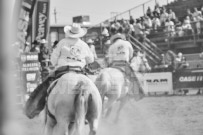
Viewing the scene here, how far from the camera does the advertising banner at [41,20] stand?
17.5 m

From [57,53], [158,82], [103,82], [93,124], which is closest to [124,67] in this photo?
[103,82]

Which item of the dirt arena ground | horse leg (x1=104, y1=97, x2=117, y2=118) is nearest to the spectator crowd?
the dirt arena ground

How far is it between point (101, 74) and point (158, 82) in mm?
9394

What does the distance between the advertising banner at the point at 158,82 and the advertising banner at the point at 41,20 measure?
14.6 feet

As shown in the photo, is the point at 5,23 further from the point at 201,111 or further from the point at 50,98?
the point at 201,111

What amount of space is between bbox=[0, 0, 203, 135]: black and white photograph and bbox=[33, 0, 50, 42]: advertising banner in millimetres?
36

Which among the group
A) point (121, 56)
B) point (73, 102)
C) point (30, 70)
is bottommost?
point (30, 70)

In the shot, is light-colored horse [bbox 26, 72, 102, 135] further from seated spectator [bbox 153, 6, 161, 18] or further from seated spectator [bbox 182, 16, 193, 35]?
seated spectator [bbox 153, 6, 161, 18]

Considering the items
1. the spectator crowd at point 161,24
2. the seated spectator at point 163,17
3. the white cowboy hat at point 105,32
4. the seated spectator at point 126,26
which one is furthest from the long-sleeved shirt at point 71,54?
the seated spectator at point 163,17

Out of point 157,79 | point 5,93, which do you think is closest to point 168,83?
point 157,79

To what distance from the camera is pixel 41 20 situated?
17.8 m

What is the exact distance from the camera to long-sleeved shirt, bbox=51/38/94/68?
20.9 ft

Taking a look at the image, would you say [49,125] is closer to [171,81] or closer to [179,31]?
[171,81]

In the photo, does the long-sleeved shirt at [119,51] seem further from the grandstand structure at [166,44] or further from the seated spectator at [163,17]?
the seated spectator at [163,17]
